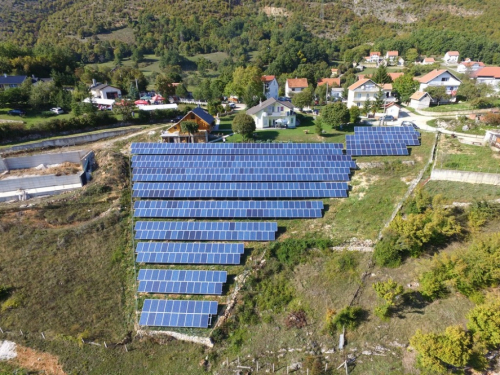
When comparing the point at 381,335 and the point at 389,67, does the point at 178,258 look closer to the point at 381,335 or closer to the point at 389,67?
the point at 381,335

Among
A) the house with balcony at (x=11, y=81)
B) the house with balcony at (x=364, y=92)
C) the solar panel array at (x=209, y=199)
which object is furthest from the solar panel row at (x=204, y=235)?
the house with balcony at (x=11, y=81)

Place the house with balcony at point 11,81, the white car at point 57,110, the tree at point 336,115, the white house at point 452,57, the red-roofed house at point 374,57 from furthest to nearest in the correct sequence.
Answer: the red-roofed house at point 374,57, the white house at point 452,57, the house with balcony at point 11,81, the white car at point 57,110, the tree at point 336,115

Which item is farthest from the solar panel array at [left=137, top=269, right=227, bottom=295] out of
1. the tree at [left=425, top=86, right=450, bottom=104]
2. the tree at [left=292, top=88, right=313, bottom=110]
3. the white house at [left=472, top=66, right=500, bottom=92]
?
the white house at [left=472, top=66, right=500, bottom=92]

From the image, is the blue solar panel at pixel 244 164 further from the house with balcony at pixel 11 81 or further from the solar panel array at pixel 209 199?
the house with balcony at pixel 11 81

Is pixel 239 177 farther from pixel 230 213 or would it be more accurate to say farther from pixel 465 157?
A: pixel 465 157

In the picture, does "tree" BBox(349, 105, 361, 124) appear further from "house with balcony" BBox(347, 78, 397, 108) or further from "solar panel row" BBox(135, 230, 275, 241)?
"solar panel row" BBox(135, 230, 275, 241)

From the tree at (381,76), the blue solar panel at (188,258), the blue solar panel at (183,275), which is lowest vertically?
the blue solar panel at (183,275)

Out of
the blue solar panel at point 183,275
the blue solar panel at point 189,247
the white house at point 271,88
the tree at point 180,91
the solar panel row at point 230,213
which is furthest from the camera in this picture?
the white house at point 271,88
